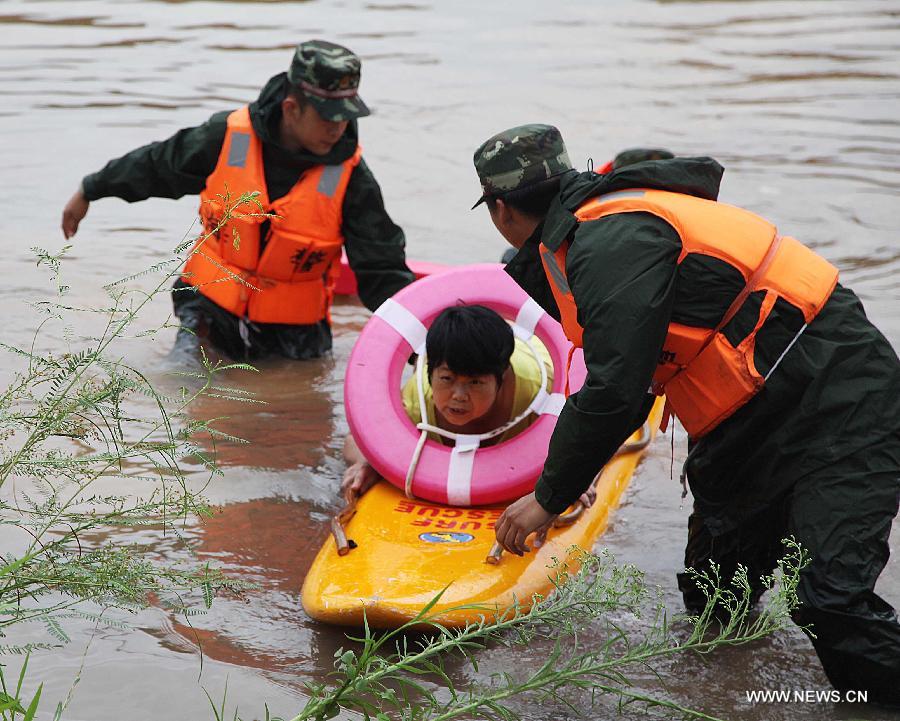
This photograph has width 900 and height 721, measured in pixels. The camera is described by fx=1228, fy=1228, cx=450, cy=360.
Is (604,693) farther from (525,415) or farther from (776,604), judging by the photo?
(525,415)

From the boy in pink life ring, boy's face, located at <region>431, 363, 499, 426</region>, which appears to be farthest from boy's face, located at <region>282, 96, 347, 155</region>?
boy's face, located at <region>431, 363, 499, 426</region>

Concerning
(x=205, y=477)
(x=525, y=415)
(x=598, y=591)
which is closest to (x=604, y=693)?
(x=598, y=591)

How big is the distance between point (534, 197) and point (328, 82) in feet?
6.19

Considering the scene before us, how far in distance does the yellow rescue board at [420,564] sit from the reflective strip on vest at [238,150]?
64.5 inches

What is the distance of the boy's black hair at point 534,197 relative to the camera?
3.05 metres

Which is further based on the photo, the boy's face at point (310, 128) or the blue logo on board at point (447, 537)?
the boy's face at point (310, 128)

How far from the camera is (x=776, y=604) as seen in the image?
251cm

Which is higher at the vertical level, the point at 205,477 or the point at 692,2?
the point at 692,2

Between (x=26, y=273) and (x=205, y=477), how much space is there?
250cm

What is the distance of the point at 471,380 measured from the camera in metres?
3.79

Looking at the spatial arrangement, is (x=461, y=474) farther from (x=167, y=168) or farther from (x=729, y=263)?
(x=167, y=168)

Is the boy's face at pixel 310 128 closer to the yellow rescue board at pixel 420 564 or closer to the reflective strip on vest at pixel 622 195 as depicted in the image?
the yellow rescue board at pixel 420 564

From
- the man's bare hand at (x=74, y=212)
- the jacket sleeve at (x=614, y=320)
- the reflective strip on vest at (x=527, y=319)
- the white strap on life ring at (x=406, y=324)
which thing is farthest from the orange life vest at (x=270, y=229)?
the jacket sleeve at (x=614, y=320)

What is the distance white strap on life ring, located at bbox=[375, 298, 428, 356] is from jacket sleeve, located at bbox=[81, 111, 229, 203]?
4.05 feet
